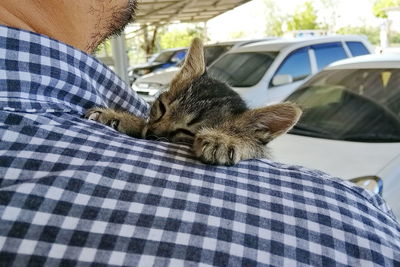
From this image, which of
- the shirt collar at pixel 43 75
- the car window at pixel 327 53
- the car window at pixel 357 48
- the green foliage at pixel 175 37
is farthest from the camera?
the green foliage at pixel 175 37

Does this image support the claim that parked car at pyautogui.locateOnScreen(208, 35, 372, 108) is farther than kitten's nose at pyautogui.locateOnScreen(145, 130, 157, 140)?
Yes

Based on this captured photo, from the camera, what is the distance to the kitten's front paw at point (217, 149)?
1.41 metres

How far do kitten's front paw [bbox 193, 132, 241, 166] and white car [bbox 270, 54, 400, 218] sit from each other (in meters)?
1.48

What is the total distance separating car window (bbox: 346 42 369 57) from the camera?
988cm

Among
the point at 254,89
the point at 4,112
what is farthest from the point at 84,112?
the point at 254,89

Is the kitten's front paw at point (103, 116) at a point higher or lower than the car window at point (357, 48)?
higher

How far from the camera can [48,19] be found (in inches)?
59.4

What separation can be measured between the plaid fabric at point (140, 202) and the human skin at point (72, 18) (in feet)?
0.47

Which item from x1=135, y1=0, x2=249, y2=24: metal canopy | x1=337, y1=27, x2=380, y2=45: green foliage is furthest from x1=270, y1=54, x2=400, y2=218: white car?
x1=337, y1=27, x2=380, y2=45: green foliage

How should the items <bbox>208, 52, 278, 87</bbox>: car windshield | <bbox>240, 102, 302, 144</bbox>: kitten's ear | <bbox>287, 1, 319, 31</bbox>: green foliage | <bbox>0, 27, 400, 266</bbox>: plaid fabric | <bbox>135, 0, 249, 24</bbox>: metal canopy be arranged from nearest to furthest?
<bbox>0, 27, 400, 266</bbox>: plaid fabric < <bbox>240, 102, 302, 144</bbox>: kitten's ear < <bbox>208, 52, 278, 87</bbox>: car windshield < <bbox>135, 0, 249, 24</bbox>: metal canopy < <bbox>287, 1, 319, 31</bbox>: green foliage

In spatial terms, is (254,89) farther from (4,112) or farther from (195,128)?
(4,112)

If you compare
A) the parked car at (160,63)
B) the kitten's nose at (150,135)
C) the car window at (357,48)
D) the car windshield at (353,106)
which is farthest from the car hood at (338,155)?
the parked car at (160,63)

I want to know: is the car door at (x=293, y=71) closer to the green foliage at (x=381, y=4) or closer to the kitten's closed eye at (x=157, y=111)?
the kitten's closed eye at (x=157, y=111)

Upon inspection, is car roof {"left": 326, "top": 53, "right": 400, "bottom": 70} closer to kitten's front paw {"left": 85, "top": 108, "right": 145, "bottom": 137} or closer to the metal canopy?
kitten's front paw {"left": 85, "top": 108, "right": 145, "bottom": 137}
